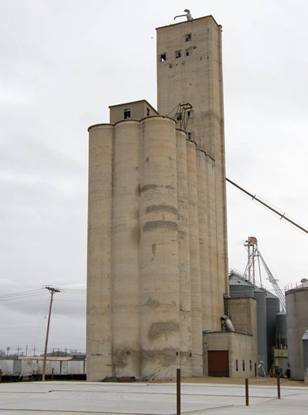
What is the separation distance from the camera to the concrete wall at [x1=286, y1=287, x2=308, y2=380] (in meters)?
65.1

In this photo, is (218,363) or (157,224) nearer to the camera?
(157,224)

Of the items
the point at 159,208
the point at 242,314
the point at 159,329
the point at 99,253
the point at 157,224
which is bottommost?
the point at 159,329

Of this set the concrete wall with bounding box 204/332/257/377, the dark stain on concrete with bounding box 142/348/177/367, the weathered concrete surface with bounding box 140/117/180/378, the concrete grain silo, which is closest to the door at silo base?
the concrete wall with bounding box 204/332/257/377

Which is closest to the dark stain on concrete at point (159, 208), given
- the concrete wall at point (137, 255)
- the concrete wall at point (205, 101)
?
the concrete wall at point (137, 255)

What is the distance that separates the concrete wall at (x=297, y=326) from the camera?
65.1 meters

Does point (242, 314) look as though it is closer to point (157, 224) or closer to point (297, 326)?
point (297, 326)

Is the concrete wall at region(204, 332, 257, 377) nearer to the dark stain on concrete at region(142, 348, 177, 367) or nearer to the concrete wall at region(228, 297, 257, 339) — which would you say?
the concrete wall at region(228, 297, 257, 339)

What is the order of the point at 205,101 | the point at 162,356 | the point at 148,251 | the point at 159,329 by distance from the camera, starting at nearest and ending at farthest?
the point at 162,356
the point at 159,329
the point at 148,251
the point at 205,101

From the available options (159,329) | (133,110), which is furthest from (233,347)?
(133,110)

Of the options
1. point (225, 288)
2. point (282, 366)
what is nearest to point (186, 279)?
point (225, 288)

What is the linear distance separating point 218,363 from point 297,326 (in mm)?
Result: 10455

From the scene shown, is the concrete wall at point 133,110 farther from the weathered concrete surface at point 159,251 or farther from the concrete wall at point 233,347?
the concrete wall at point 233,347

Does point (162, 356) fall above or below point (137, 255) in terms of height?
below

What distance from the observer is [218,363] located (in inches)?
2785
